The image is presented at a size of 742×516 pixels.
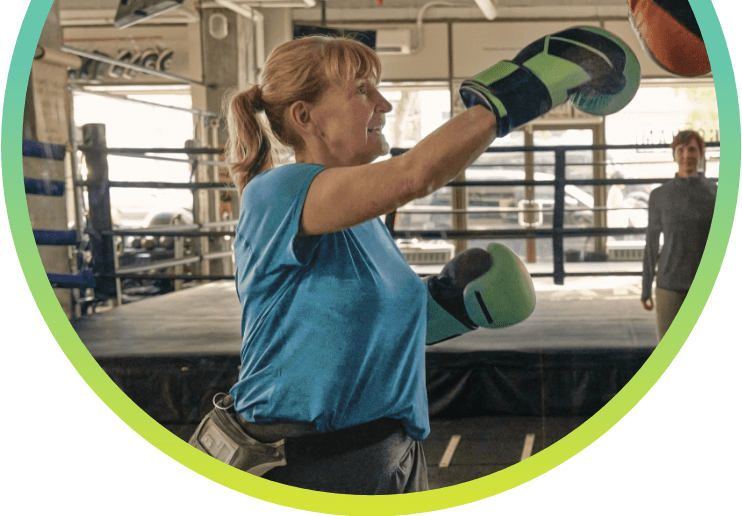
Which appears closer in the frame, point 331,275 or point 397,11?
point 331,275

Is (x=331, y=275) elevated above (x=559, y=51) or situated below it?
below

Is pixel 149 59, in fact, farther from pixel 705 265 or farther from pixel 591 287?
pixel 705 265

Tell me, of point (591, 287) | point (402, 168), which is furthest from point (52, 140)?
point (591, 287)

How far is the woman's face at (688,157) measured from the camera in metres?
1.21

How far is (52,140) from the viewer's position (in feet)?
4.87

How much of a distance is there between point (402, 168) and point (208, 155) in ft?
1.59

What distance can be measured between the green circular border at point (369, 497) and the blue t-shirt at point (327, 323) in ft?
0.58

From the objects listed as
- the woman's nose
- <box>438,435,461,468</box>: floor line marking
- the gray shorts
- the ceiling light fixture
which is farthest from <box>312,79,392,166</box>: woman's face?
<box>438,435,461,468</box>: floor line marking

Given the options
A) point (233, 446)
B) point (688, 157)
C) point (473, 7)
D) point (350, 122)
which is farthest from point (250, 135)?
point (688, 157)

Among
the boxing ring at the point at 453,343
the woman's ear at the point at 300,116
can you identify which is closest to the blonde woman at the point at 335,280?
the woman's ear at the point at 300,116

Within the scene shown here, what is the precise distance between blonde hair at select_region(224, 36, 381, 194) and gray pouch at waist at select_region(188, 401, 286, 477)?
0.47m

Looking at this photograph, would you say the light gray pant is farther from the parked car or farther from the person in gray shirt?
the parked car

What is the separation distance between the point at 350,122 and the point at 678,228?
0.66 meters

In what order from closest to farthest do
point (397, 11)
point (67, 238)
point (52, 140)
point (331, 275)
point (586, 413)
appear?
point (331, 275) < point (397, 11) < point (586, 413) < point (52, 140) < point (67, 238)
